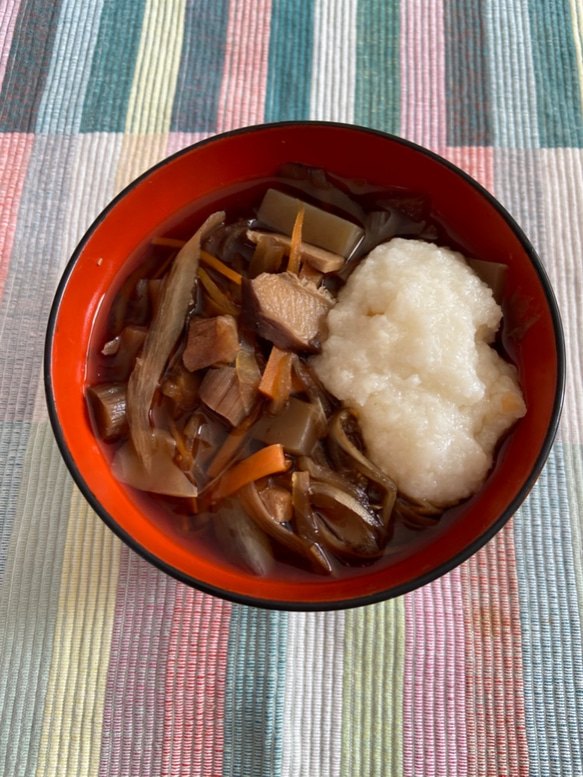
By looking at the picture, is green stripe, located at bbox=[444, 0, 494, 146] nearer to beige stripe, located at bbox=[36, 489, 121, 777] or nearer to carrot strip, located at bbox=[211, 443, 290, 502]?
carrot strip, located at bbox=[211, 443, 290, 502]

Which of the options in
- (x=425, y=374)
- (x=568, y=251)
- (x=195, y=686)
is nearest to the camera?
(x=425, y=374)

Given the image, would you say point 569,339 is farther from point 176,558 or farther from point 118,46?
point 118,46

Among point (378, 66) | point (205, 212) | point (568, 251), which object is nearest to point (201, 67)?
point (378, 66)

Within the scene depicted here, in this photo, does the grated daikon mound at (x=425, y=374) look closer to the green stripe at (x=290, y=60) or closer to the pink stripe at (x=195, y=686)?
the pink stripe at (x=195, y=686)

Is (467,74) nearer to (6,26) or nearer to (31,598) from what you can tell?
(6,26)

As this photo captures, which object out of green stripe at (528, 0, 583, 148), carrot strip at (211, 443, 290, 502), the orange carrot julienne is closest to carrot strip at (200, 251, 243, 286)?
the orange carrot julienne

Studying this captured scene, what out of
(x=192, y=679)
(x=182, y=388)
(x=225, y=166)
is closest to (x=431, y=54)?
(x=225, y=166)
